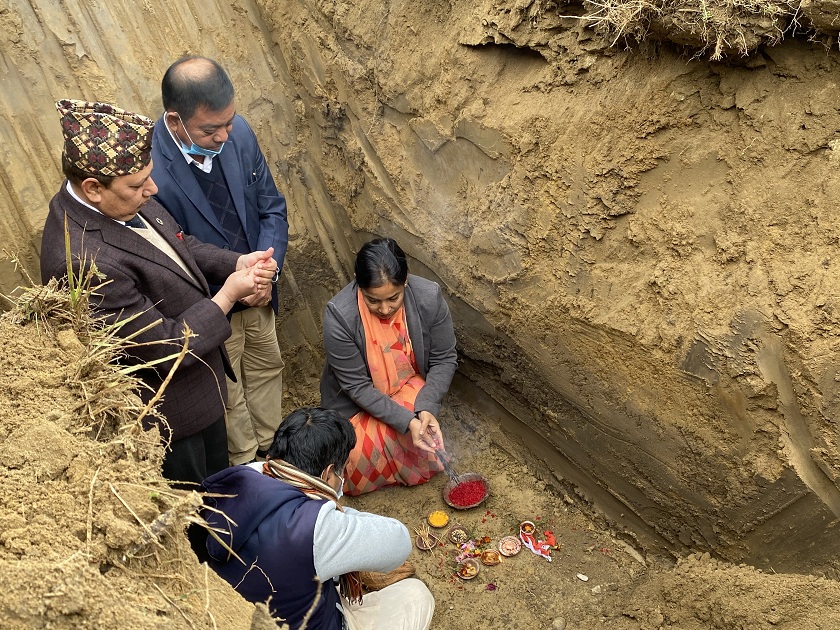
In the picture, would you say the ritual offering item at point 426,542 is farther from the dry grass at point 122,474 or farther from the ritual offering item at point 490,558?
the dry grass at point 122,474

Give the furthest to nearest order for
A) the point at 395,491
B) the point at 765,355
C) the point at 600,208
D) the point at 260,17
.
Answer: the point at 260,17 → the point at 395,491 → the point at 600,208 → the point at 765,355

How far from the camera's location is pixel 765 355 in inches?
104

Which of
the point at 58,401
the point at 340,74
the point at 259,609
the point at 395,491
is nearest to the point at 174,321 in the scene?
the point at 58,401

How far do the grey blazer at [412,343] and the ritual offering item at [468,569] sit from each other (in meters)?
0.68

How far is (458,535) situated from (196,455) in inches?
52.5

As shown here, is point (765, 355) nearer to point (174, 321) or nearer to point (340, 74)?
point (174, 321)

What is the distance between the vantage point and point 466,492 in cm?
379

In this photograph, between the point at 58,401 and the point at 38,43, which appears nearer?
the point at 58,401

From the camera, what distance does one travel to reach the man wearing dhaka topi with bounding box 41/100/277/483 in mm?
2447

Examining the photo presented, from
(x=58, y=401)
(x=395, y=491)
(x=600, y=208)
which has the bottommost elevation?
(x=395, y=491)

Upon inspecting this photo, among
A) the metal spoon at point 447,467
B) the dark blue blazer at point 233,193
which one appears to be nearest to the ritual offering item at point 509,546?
the metal spoon at point 447,467

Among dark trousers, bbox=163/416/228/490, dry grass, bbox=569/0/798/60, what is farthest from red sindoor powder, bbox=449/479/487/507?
dry grass, bbox=569/0/798/60

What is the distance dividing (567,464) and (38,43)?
3.51 metres

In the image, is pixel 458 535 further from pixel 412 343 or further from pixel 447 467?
pixel 412 343
